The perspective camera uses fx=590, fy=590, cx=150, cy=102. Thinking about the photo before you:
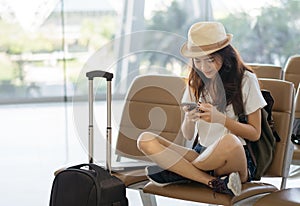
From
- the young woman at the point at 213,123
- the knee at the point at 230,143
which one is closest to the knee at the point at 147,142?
the young woman at the point at 213,123

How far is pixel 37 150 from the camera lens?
15.2 ft

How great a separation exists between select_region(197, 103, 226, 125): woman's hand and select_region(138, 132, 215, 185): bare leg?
0.18 metres

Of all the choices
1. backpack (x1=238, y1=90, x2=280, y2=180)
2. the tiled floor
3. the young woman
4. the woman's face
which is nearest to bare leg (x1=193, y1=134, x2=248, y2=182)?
the young woman

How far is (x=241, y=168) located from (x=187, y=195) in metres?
0.24

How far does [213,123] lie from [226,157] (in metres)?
0.21

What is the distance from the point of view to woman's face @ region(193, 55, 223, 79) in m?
2.43

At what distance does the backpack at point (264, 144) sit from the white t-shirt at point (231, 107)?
5 cm

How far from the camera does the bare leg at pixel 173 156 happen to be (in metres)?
2.29

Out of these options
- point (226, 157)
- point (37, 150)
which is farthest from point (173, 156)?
point (37, 150)

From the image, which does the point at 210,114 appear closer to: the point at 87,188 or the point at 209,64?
the point at 209,64

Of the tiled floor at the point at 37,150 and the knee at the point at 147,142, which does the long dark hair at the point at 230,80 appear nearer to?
the knee at the point at 147,142

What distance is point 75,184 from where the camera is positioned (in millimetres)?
2293

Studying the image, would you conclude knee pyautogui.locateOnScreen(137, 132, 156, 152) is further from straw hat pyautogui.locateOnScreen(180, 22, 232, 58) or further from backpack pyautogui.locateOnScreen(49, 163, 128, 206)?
straw hat pyautogui.locateOnScreen(180, 22, 232, 58)

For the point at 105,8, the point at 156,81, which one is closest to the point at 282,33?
the point at 105,8
